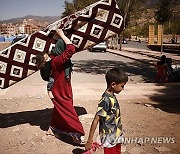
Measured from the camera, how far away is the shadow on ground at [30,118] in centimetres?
601

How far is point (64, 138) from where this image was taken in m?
5.14

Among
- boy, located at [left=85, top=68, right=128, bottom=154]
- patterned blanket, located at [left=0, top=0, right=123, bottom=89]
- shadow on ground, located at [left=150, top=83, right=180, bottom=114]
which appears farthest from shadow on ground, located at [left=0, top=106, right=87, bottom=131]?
boy, located at [left=85, top=68, right=128, bottom=154]

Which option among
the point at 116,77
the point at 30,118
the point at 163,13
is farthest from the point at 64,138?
the point at 163,13

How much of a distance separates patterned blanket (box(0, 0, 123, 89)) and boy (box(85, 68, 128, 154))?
2.36 m

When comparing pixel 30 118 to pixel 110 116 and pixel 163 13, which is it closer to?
pixel 110 116

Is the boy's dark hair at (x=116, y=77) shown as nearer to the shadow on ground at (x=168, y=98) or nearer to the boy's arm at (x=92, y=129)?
the boy's arm at (x=92, y=129)

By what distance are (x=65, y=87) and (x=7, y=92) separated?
5.08m

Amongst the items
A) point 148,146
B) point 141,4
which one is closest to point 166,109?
point 148,146

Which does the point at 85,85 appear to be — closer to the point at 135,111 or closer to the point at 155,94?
the point at 155,94

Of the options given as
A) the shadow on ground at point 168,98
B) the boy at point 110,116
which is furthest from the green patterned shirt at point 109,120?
the shadow on ground at point 168,98

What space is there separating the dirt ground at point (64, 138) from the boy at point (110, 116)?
1360 millimetres

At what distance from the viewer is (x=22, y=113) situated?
687 centimetres

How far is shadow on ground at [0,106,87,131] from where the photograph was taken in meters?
6.01

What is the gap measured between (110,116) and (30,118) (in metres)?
3.72
